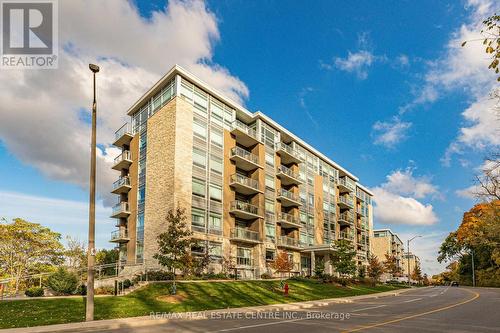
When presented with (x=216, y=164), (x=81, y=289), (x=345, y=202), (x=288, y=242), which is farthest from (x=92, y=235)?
(x=345, y=202)

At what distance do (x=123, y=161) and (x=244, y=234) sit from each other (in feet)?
49.9

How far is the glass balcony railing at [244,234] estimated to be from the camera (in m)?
39.5

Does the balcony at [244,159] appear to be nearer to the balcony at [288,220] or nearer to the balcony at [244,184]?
the balcony at [244,184]

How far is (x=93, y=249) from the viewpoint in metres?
15.4

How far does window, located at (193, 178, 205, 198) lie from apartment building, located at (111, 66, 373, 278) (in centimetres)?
9

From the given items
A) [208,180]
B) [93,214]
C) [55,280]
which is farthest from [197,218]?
[93,214]

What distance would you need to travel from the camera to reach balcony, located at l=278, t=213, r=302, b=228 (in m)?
47.2

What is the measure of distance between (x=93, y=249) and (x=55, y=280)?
11879 mm

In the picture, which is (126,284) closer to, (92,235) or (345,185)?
(92,235)

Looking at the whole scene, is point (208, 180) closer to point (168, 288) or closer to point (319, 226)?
A: point (168, 288)

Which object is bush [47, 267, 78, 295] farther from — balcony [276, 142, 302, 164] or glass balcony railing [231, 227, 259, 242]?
balcony [276, 142, 302, 164]

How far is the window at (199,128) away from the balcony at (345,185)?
1386 inches

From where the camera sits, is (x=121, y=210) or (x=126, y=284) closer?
(x=126, y=284)

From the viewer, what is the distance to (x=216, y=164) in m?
39.6
